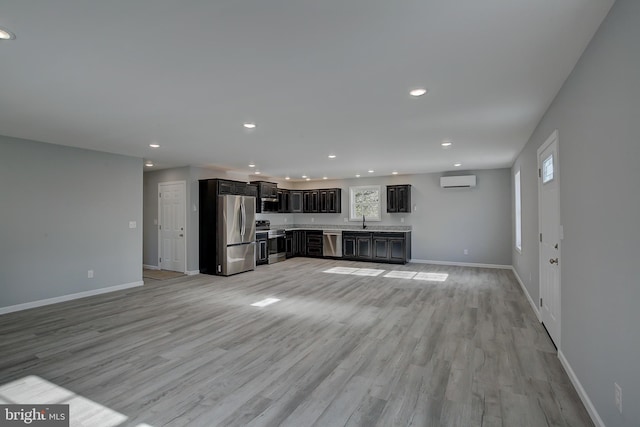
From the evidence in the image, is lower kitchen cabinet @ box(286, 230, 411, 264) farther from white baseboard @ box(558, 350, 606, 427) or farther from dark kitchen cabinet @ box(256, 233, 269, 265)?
white baseboard @ box(558, 350, 606, 427)

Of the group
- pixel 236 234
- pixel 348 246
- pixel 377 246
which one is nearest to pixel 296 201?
pixel 348 246

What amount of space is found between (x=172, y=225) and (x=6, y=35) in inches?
226

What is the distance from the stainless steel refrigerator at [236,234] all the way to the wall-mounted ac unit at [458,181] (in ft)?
16.2

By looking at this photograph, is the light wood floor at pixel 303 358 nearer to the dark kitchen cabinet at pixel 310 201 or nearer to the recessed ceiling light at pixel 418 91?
the recessed ceiling light at pixel 418 91

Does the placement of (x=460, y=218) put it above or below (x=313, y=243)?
above

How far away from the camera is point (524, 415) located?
2018 mm

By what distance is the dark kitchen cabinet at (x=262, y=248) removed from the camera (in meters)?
7.98

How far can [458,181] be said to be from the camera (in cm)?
766

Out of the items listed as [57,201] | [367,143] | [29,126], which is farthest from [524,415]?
[57,201]

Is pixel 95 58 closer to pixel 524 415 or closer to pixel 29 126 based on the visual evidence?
pixel 29 126

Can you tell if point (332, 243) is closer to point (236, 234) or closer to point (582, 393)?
point (236, 234)

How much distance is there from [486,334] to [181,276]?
5.99 meters

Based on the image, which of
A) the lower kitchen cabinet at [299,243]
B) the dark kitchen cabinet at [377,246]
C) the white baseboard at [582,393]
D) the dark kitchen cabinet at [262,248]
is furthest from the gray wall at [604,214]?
the lower kitchen cabinet at [299,243]

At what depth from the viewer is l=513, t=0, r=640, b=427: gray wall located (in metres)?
1.50
